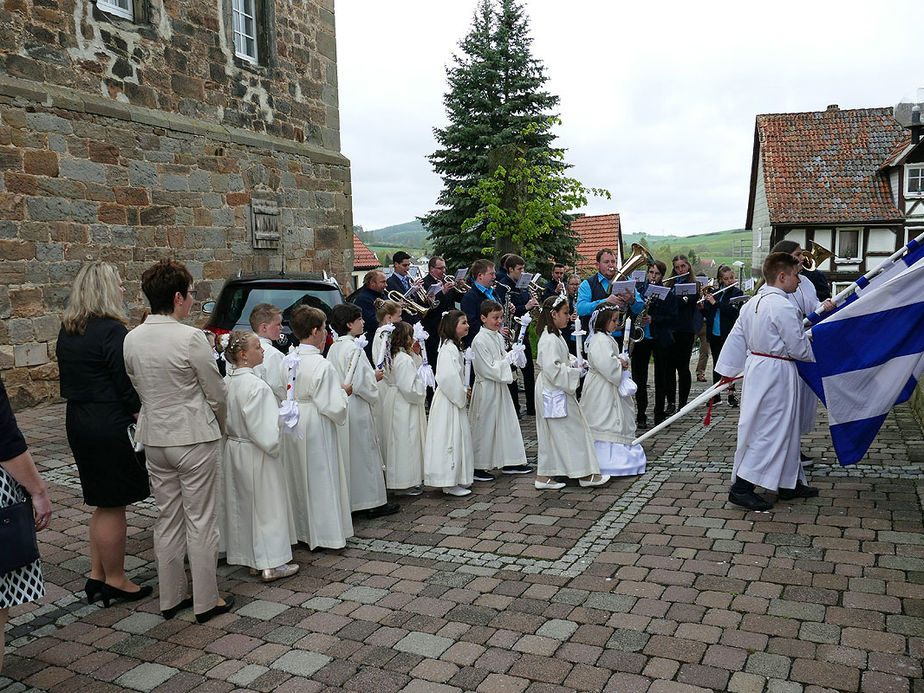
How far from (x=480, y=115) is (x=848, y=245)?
16301mm

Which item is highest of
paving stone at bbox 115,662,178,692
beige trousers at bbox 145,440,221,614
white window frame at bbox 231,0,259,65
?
white window frame at bbox 231,0,259,65

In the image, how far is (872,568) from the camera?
4320 mm

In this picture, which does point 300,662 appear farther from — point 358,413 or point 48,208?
point 48,208

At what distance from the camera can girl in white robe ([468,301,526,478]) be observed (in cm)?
661

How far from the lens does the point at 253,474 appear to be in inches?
180

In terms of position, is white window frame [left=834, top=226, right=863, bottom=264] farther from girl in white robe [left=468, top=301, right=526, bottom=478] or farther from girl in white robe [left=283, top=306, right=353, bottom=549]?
girl in white robe [left=283, top=306, right=353, bottom=549]

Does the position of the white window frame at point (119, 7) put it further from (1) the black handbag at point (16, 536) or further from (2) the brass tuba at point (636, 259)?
(1) the black handbag at point (16, 536)

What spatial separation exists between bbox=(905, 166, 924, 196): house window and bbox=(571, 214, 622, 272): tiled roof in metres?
11.7

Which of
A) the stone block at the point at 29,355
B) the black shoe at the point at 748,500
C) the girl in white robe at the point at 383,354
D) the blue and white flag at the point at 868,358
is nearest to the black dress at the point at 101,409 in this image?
the girl in white robe at the point at 383,354

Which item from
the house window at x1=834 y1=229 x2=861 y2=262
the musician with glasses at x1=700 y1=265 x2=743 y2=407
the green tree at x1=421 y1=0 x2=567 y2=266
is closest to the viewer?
the musician with glasses at x1=700 y1=265 x2=743 y2=407

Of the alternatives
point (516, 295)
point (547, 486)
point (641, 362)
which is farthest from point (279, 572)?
point (641, 362)

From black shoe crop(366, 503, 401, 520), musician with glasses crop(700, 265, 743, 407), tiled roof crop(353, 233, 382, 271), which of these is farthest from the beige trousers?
tiled roof crop(353, 233, 382, 271)

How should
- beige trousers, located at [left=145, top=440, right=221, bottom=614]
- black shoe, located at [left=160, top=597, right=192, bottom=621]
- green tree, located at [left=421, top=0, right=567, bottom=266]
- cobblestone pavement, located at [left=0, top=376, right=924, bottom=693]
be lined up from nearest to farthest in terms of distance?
cobblestone pavement, located at [left=0, top=376, right=924, bottom=693] → beige trousers, located at [left=145, top=440, right=221, bottom=614] → black shoe, located at [left=160, top=597, right=192, bottom=621] → green tree, located at [left=421, top=0, right=567, bottom=266]

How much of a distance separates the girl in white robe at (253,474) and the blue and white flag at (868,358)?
159 inches
